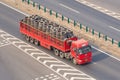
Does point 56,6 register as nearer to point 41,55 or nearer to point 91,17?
point 91,17

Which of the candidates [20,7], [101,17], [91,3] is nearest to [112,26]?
[101,17]

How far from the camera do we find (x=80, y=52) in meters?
58.3

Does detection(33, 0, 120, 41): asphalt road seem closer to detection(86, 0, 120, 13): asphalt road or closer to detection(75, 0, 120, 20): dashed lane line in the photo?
detection(75, 0, 120, 20): dashed lane line

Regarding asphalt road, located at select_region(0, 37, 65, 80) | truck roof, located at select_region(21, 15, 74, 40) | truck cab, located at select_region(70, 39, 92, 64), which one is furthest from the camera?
truck roof, located at select_region(21, 15, 74, 40)

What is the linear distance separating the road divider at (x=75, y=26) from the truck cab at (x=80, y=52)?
216 inches

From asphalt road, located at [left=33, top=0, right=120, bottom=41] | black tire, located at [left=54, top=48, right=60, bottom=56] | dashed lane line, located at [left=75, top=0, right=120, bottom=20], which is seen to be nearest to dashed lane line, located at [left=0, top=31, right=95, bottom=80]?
black tire, located at [left=54, top=48, right=60, bottom=56]

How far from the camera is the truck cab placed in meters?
58.3

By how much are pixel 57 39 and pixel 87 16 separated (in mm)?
17698

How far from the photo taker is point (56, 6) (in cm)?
8112

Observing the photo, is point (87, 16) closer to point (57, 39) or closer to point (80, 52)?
point (57, 39)

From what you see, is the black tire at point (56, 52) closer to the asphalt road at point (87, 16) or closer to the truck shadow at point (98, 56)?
the truck shadow at point (98, 56)

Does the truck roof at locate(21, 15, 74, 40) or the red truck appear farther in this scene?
the truck roof at locate(21, 15, 74, 40)

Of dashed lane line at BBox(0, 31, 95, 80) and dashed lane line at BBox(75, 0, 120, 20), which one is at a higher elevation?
dashed lane line at BBox(0, 31, 95, 80)

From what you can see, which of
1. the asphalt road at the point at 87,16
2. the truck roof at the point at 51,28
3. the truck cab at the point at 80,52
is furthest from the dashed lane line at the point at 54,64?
the asphalt road at the point at 87,16
